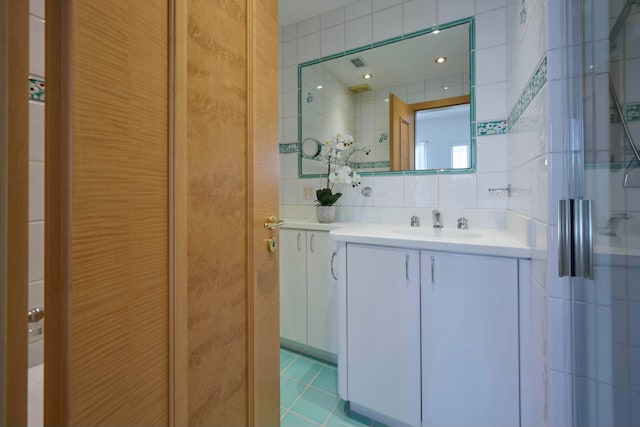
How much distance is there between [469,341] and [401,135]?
1.25m

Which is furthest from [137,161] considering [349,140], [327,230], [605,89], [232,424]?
[349,140]

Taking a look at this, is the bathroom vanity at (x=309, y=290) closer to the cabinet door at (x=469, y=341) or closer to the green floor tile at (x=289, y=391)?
the green floor tile at (x=289, y=391)

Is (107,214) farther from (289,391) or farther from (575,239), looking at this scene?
(289,391)

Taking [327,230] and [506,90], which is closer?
[506,90]

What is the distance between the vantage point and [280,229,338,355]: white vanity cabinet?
67.5 inches

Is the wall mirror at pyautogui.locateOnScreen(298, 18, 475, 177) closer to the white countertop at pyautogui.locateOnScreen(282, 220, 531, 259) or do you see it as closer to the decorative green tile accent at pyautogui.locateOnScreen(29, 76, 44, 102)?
the white countertop at pyautogui.locateOnScreen(282, 220, 531, 259)

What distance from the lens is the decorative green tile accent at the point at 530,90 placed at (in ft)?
2.68

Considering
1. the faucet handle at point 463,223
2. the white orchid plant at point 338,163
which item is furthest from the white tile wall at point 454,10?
the faucet handle at point 463,223

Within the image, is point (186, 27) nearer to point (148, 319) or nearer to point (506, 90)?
point (148, 319)

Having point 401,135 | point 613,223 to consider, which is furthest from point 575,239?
point 401,135

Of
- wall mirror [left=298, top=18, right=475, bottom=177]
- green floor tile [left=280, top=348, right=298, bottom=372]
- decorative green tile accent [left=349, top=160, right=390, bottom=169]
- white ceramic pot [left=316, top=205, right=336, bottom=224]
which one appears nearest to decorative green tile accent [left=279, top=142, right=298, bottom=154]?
wall mirror [left=298, top=18, right=475, bottom=177]

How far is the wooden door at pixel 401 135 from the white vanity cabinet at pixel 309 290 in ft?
2.24

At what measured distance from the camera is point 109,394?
18.2 inches

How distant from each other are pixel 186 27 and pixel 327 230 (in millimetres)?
1269
